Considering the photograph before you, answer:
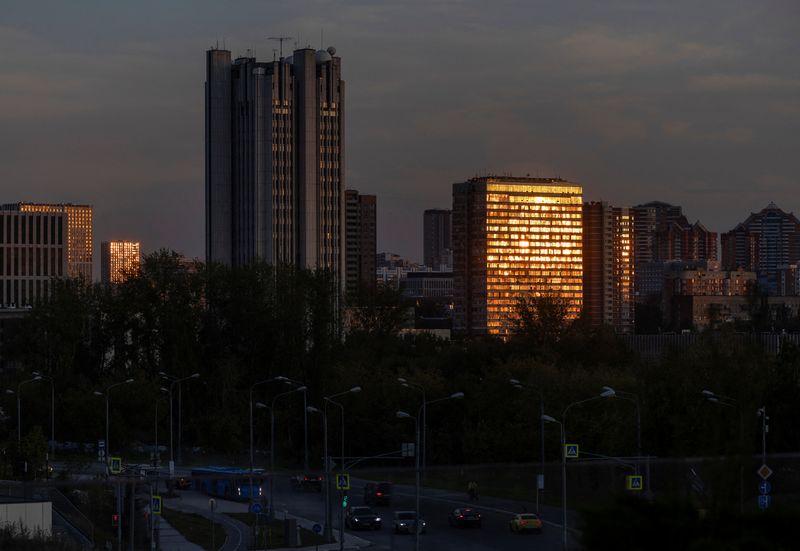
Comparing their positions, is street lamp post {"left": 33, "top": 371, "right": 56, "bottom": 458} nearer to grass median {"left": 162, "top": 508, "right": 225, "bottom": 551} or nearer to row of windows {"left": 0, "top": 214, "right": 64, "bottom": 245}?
grass median {"left": 162, "top": 508, "right": 225, "bottom": 551}

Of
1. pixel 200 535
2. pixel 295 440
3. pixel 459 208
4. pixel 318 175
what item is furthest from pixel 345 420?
pixel 459 208

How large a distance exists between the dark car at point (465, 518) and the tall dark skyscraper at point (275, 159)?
108435 mm

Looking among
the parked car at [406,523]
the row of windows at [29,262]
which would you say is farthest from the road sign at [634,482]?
the row of windows at [29,262]

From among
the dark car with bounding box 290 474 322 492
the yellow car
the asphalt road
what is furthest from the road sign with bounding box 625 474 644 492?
the dark car with bounding box 290 474 322 492

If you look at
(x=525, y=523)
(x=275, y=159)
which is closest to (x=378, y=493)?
(x=525, y=523)

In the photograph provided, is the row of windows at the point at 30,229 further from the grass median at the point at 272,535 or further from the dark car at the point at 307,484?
the grass median at the point at 272,535

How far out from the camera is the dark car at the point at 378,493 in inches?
957


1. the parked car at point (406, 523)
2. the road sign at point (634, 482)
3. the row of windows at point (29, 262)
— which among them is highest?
the row of windows at point (29, 262)

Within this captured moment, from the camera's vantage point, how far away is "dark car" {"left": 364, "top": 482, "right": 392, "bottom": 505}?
79.7ft

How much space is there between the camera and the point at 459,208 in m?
199

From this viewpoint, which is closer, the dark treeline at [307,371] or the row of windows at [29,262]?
the dark treeline at [307,371]

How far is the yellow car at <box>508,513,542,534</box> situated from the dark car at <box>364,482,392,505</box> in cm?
220

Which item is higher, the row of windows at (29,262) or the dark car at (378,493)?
the row of windows at (29,262)

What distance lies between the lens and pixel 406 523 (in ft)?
76.4
